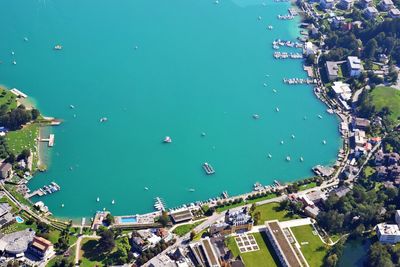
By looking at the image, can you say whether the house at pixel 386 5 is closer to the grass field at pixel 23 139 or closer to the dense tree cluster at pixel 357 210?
the dense tree cluster at pixel 357 210

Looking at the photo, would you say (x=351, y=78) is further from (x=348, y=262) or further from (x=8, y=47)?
(x=8, y=47)

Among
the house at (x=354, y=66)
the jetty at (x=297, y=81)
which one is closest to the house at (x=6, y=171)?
the jetty at (x=297, y=81)

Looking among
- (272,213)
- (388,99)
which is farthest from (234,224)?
(388,99)

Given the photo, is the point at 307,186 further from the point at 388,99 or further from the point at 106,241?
the point at 106,241

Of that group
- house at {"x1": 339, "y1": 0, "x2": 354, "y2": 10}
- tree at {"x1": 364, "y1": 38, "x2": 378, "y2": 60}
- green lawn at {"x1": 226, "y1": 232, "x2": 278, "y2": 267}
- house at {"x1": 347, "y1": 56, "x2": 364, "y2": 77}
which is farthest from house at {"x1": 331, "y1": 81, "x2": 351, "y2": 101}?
green lawn at {"x1": 226, "y1": 232, "x2": 278, "y2": 267}

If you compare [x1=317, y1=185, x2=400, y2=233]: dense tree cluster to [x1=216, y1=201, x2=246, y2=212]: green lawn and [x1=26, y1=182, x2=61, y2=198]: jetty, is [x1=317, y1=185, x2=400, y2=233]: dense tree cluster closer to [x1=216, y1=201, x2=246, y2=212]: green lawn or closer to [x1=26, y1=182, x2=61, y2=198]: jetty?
[x1=216, y1=201, x2=246, y2=212]: green lawn
